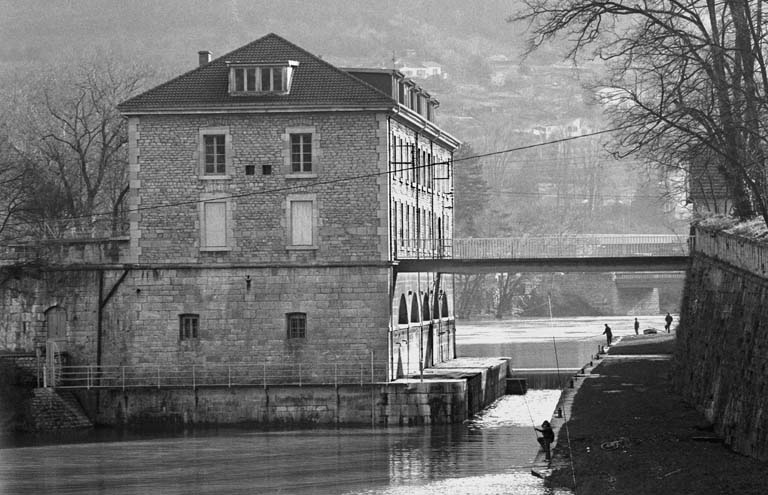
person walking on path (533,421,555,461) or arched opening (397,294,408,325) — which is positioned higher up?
arched opening (397,294,408,325)

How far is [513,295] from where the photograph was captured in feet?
445

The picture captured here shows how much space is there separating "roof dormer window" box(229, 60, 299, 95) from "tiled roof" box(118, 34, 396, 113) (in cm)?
20

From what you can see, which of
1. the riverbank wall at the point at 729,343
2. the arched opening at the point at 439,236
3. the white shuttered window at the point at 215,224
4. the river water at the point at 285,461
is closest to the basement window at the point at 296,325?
the white shuttered window at the point at 215,224

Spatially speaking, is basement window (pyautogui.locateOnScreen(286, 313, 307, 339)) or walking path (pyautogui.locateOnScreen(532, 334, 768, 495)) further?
basement window (pyautogui.locateOnScreen(286, 313, 307, 339))

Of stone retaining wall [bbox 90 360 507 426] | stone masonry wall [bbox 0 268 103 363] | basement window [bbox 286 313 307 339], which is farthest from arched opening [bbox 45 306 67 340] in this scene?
basement window [bbox 286 313 307 339]

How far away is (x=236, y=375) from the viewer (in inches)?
2044

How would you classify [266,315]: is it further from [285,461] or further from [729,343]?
[729,343]

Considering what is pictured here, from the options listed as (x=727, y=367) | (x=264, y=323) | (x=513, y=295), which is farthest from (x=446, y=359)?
(x=513, y=295)

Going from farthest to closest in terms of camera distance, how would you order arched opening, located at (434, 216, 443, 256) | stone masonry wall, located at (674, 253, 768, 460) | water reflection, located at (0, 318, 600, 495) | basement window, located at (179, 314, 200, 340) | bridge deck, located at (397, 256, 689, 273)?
arched opening, located at (434, 216, 443, 256)
bridge deck, located at (397, 256, 689, 273)
basement window, located at (179, 314, 200, 340)
water reflection, located at (0, 318, 600, 495)
stone masonry wall, located at (674, 253, 768, 460)

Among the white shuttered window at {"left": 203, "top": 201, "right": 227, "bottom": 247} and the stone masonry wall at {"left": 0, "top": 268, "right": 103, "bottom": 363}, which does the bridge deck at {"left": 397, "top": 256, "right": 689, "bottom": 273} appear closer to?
the white shuttered window at {"left": 203, "top": 201, "right": 227, "bottom": 247}

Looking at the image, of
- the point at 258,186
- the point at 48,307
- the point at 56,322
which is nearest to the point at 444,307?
the point at 258,186

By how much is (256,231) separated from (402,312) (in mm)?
6853

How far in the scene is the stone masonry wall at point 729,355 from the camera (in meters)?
32.1

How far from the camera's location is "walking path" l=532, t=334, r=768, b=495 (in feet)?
99.7
